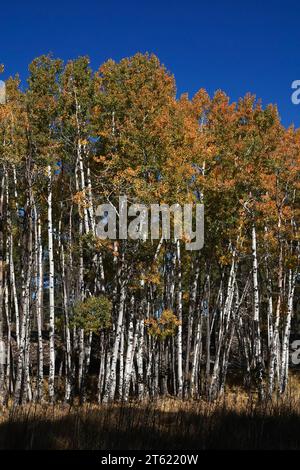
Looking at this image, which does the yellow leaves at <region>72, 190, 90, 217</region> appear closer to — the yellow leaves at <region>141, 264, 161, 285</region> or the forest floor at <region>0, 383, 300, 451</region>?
the yellow leaves at <region>141, 264, 161, 285</region>

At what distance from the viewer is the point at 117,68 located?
57.0ft

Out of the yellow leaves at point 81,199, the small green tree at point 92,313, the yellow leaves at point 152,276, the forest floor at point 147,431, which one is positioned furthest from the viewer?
the yellow leaves at point 81,199

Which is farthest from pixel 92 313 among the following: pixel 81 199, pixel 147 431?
pixel 147 431

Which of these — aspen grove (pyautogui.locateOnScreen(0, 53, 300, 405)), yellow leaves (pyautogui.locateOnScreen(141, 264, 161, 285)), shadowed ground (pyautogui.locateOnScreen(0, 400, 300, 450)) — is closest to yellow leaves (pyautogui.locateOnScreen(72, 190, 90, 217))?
aspen grove (pyautogui.locateOnScreen(0, 53, 300, 405))

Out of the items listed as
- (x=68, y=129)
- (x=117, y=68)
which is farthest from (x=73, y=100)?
(x=117, y=68)

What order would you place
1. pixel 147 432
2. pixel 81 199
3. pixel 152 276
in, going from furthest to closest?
1. pixel 81 199
2. pixel 152 276
3. pixel 147 432

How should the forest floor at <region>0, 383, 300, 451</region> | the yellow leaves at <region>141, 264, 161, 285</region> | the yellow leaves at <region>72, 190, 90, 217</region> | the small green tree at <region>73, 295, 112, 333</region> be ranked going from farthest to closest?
the yellow leaves at <region>72, 190, 90, 217</region> < the small green tree at <region>73, 295, 112, 333</region> < the yellow leaves at <region>141, 264, 161, 285</region> < the forest floor at <region>0, 383, 300, 451</region>

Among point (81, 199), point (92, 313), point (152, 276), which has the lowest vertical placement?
point (92, 313)

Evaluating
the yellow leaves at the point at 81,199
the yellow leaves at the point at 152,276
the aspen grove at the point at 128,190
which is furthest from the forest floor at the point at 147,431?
the yellow leaves at the point at 81,199

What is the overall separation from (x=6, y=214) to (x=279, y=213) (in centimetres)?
984

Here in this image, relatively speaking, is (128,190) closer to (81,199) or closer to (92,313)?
(81,199)

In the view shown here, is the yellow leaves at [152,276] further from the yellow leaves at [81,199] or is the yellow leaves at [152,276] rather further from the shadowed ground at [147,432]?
the shadowed ground at [147,432]
